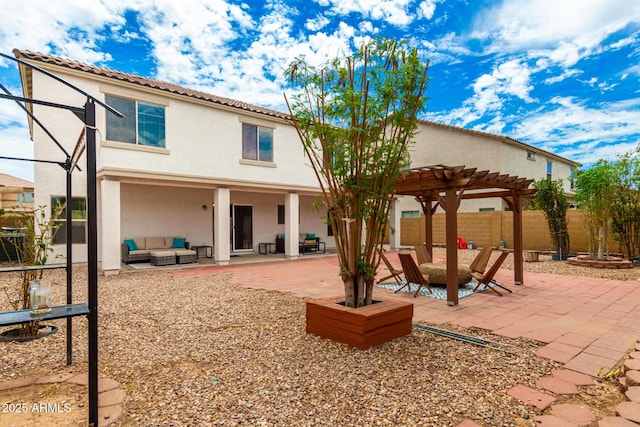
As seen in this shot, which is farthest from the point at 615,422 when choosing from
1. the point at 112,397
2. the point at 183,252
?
the point at 183,252

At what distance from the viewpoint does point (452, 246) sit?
250 inches

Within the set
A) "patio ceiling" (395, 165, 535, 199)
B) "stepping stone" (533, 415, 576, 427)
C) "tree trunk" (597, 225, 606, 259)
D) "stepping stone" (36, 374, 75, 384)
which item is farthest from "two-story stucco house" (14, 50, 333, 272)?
"tree trunk" (597, 225, 606, 259)

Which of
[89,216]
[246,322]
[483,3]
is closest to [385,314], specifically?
[246,322]

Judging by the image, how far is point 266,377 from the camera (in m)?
3.36

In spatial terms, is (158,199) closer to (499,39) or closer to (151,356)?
(151,356)

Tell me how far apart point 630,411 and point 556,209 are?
41.6ft

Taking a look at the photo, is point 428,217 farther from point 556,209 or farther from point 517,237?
point 556,209

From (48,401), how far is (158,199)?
1100 centimetres

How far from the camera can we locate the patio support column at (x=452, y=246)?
629cm

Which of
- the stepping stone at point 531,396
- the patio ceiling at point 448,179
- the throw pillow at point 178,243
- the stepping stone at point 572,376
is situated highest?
the patio ceiling at point 448,179

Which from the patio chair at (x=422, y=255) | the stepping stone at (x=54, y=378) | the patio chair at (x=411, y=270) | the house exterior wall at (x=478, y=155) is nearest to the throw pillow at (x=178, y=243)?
the patio chair at (x=422, y=255)

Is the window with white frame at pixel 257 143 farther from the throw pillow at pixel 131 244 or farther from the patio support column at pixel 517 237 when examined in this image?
the patio support column at pixel 517 237

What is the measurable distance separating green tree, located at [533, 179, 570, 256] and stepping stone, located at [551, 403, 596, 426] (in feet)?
40.0

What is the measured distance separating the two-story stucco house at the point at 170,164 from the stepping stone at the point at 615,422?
10153 millimetres
